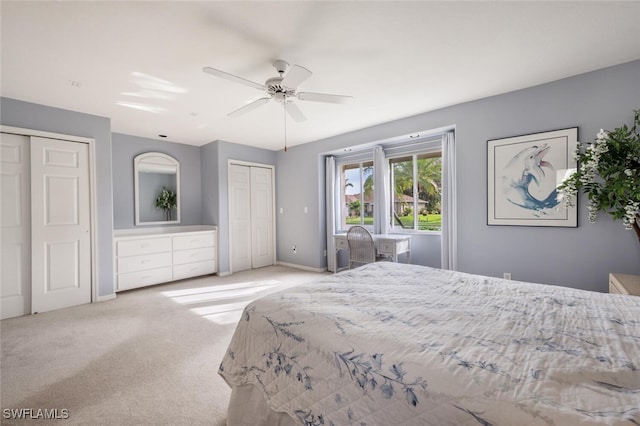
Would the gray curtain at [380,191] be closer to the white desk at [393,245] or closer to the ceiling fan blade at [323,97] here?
the white desk at [393,245]

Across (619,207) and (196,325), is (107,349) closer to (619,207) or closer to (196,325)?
(196,325)

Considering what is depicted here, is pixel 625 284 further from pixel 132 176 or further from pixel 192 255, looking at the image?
pixel 132 176

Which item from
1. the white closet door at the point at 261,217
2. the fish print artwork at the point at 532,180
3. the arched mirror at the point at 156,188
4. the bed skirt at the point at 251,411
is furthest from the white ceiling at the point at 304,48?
the white closet door at the point at 261,217

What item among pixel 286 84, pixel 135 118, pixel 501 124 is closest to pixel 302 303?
pixel 286 84

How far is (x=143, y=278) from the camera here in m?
4.20

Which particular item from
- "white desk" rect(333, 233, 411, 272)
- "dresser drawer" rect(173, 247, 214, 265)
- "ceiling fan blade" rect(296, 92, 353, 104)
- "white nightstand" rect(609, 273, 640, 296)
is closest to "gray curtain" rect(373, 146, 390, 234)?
"white desk" rect(333, 233, 411, 272)

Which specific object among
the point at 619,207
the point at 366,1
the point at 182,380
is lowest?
the point at 182,380

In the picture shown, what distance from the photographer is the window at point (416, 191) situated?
4.16 m

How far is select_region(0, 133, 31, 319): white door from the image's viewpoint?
304cm

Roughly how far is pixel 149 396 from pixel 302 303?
1303 mm

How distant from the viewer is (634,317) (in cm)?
122

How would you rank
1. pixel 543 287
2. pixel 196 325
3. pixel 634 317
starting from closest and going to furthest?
pixel 634 317
pixel 543 287
pixel 196 325

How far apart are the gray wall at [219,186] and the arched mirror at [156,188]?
49 centimetres

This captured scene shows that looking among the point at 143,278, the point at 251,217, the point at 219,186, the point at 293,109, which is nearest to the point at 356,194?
the point at 251,217
